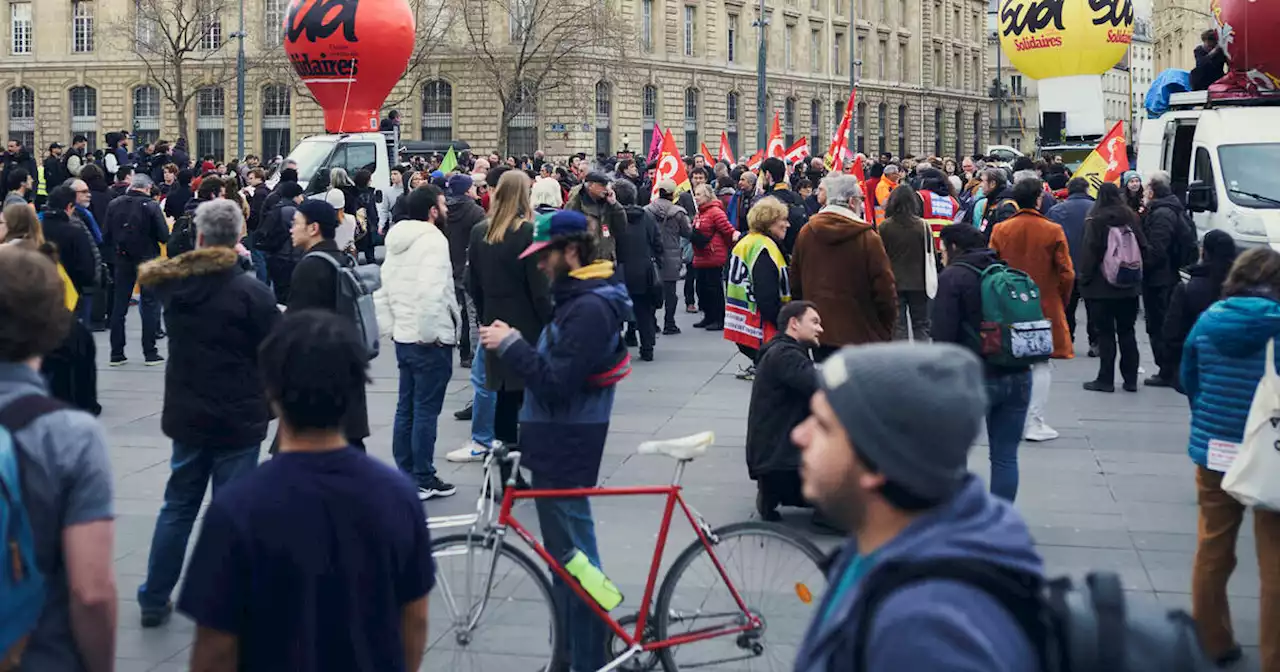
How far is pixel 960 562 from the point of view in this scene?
211cm

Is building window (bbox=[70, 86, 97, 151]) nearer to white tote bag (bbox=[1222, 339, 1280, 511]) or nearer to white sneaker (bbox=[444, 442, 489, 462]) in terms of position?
white sneaker (bbox=[444, 442, 489, 462])

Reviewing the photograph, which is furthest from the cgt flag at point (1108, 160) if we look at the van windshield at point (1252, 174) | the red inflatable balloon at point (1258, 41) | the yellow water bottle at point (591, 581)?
the yellow water bottle at point (591, 581)

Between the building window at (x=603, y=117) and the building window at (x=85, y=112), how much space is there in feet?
64.7

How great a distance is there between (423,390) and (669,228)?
790cm

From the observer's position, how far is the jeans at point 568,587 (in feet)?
17.3

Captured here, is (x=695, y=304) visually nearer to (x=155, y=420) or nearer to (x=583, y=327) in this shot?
(x=155, y=420)

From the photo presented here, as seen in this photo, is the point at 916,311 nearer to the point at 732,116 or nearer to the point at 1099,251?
the point at 1099,251

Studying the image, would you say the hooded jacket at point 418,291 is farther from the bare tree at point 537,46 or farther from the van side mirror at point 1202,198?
the bare tree at point 537,46

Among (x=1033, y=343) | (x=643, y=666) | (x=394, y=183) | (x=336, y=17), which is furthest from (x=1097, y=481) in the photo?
(x=336, y=17)

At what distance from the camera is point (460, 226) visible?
1273 cm

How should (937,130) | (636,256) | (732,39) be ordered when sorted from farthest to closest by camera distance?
(937,130) → (732,39) → (636,256)

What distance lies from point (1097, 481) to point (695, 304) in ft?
35.1

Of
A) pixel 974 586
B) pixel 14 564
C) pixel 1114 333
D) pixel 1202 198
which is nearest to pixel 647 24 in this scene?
pixel 1202 198

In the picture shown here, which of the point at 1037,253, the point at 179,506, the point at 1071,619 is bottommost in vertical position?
the point at 179,506
